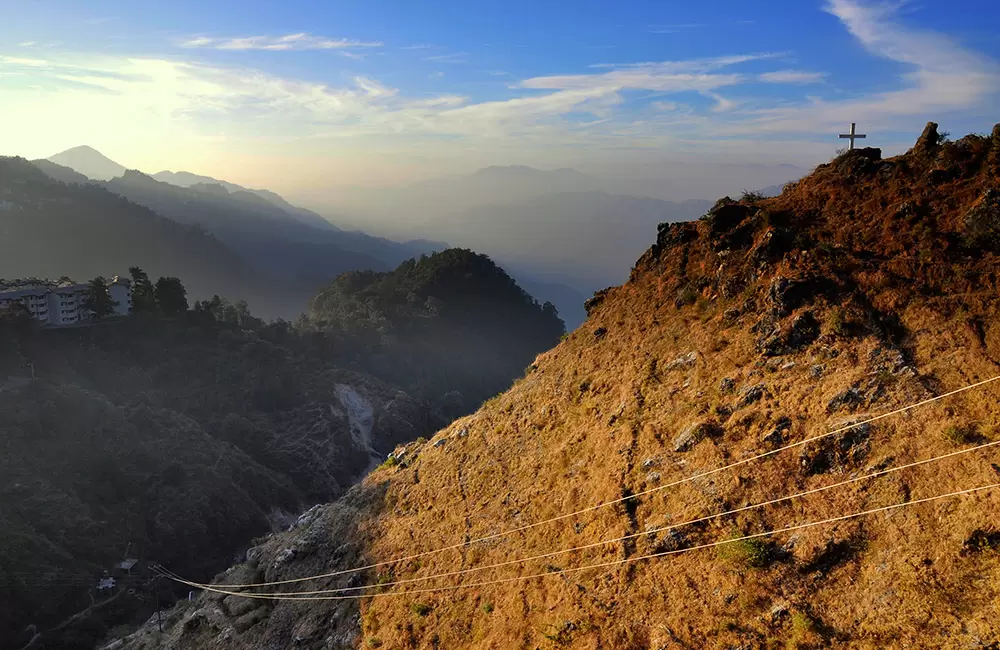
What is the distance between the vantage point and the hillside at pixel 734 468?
448 inches

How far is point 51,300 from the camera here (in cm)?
7994

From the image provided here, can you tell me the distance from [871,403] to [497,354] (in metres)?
124

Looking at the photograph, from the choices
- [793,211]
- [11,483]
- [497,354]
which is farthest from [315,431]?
[793,211]

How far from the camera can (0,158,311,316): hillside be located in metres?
153

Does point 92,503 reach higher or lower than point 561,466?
lower

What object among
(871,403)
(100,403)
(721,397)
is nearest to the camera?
(871,403)

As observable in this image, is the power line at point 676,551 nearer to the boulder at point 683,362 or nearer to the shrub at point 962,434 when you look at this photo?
the shrub at point 962,434

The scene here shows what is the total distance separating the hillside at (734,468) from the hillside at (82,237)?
16757 centimetres

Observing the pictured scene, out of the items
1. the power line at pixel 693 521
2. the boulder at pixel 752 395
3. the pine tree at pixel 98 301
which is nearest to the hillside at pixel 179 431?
the pine tree at pixel 98 301

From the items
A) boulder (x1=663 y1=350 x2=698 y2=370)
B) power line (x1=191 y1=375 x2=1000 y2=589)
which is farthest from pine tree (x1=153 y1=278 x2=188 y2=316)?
boulder (x1=663 y1=350 x2=698 y2=370)

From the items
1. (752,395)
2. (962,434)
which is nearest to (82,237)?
(752,395)

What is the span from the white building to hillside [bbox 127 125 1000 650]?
73052 millimetres

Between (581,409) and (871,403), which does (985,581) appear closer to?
(871,403)

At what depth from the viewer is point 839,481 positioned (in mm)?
12867
